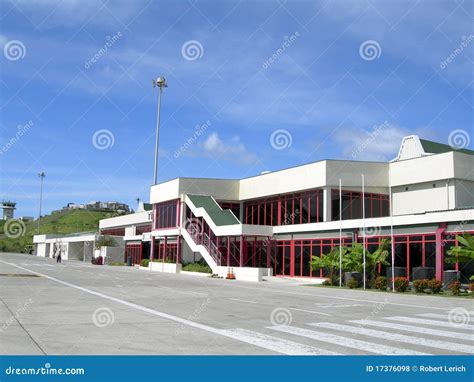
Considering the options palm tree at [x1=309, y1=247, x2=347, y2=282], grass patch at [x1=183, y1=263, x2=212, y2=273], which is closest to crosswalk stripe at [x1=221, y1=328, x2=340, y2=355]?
palm tree at [x1=309, y1=247, x2=347, y2=282]

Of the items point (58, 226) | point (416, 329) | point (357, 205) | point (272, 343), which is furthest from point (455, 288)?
point (58, 226)

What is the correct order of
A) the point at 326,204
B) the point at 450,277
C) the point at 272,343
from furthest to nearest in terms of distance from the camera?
1. the point at 326,204
2. the point at 450,277
3. the point at 272,343

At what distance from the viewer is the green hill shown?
13338cm

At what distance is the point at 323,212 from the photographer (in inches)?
1647

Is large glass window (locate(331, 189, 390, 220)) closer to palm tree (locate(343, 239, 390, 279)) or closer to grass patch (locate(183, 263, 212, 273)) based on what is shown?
palm tree (locate(343, 239, 390, 279))

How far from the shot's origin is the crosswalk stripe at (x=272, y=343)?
32.6 ft

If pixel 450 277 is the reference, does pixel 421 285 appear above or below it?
below

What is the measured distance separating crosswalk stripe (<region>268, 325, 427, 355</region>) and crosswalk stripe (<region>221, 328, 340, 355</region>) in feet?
2.55

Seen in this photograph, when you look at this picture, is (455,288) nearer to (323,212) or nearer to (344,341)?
(344,341)

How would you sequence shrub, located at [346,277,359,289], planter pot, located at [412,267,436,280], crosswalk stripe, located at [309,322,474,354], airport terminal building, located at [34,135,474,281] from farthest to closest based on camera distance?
airport terminal building, located at [34,135,474,281], shrub, located at [346,277,359,289], planter pot, located at [412,267,436,280], crosswalk stripe, located at [309,322,474,354]

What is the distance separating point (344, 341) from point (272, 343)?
4.92 feet

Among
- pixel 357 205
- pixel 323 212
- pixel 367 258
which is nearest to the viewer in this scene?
pixel 367 258

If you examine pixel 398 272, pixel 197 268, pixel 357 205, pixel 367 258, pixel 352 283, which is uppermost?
pixel 357 205
